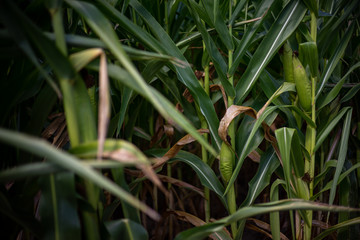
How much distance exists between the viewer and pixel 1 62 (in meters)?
0.48

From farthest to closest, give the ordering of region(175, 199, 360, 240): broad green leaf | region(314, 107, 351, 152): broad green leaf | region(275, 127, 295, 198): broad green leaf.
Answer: region(314, 107, 351, 152): broad green leaf, region(275, 127, 295, 198): broad green leaf, region(175, 199, 360, 240): broad green leaf

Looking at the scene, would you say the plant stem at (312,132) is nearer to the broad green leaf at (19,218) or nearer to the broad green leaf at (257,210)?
the broad green leaf at (257,210)

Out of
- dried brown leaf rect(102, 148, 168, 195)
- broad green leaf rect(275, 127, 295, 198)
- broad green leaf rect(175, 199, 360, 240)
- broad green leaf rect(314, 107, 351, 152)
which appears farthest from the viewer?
broad green leaf rect(314, 107, 351, 152)

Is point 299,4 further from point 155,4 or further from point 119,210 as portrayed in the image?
point 119,210

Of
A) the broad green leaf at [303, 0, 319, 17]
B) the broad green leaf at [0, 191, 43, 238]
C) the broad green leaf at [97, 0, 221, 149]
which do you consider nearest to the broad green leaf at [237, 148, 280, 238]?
the broad green leaf at [97, 0, 221, 149]

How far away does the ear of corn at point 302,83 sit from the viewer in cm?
71

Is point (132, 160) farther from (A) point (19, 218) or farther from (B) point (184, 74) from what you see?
(B) point (184, 74)

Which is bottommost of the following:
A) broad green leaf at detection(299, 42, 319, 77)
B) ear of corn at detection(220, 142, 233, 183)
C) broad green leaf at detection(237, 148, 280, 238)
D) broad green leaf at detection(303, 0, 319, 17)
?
broad green leaf at detection(237, 148, 280, 238)

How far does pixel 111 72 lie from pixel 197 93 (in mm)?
357

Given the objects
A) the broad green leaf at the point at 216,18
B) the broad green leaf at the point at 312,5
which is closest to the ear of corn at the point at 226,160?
the broad green leaf at the point at 216,18

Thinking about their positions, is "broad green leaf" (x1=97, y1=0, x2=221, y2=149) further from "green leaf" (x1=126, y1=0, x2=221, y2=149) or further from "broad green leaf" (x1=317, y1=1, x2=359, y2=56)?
"broad green leaf" (x1=317, y1=1, x2=359, y2=56)

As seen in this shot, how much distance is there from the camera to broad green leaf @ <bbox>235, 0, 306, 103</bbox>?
0.68 metres

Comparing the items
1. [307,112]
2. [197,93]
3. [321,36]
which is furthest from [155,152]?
[321,36]

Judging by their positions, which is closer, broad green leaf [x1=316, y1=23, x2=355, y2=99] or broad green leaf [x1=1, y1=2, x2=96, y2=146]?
broad green leaf [x1=1, y1=2, x2=96, y2=146]
